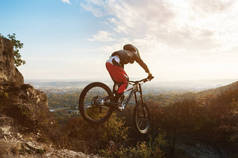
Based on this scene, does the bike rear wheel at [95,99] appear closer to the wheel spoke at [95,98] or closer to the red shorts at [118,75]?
the wheel spoke at [95,98]

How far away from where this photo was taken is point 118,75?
6.20 metres

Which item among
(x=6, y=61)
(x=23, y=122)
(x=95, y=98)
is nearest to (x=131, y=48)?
(x=95, y=98)

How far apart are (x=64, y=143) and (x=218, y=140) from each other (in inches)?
609

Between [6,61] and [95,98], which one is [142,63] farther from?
[6,61]

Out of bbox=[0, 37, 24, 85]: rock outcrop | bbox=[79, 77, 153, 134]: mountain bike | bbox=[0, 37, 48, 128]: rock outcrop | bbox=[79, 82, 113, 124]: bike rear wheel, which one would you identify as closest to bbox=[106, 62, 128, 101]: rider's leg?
bbox=[79, 77, 153, 134]: mountain bike

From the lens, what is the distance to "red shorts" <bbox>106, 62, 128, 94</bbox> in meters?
6.16

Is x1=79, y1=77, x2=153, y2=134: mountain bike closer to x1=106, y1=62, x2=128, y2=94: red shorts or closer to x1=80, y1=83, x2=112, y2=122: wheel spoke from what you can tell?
x1=80, y1=83, x2=112, y2=122: wheel spoke

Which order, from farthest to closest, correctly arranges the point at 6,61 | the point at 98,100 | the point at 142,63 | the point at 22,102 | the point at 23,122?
the point at 6,61 → the point at 22,102 → the point at 23,122 → the point at 142,63 → the point at 98,100

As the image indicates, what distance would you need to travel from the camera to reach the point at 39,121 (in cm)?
1215

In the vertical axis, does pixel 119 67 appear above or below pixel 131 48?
below

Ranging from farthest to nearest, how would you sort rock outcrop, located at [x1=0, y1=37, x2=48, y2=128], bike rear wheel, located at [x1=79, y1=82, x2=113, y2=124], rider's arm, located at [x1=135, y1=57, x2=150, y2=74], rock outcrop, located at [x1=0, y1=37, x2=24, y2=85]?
rock outcrop, located at [x1=0, y1=37, x2=24, y2=85], rock outcrop, located at [x1=0, y1=37, x2=48, y2=128], rider's arm, located at [x1=135, y1=57, x2=150, y2=74], bike rear wheel, located at [x1=79, y1=82, x2=113, y2=124]

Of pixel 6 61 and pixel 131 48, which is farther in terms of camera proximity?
pixel 6 61

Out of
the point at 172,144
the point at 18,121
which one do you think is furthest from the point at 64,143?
the point at 172,144

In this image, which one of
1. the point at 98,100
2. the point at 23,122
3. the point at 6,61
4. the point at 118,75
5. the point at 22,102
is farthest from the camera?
the point at 6,61
